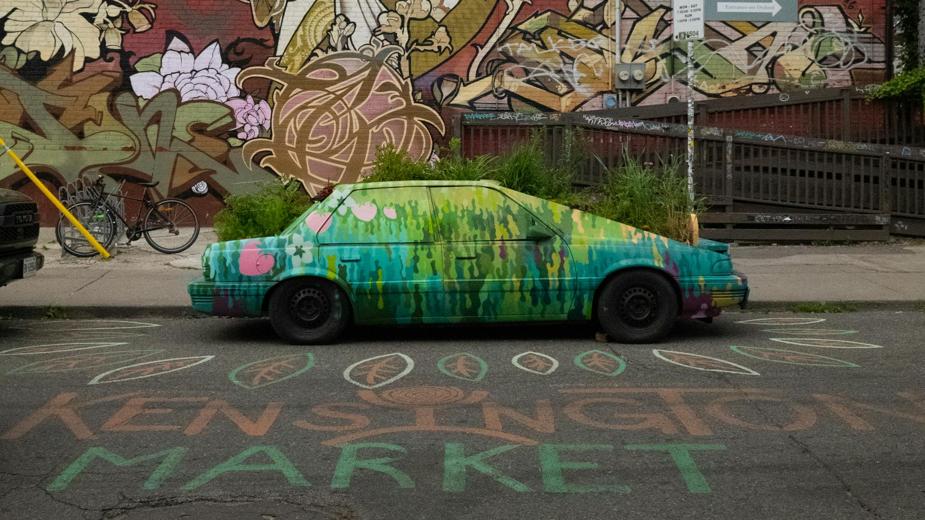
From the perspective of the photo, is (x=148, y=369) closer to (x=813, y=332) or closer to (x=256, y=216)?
(x=256, y=216)

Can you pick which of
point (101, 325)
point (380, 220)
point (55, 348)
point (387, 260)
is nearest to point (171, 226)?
point (101, 325)

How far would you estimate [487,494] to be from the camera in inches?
185

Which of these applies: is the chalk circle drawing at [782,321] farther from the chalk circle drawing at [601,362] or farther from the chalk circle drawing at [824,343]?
the chalk circle drawing at [601,362]

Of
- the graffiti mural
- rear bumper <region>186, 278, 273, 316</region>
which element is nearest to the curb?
rear bumper <region>186, 278, 273, 316</region>

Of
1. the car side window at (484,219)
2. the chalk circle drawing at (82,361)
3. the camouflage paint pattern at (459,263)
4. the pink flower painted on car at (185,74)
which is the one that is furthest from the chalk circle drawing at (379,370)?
the pink flower painted on car at (185,74)

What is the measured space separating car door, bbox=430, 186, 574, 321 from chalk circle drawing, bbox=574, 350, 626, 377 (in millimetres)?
521

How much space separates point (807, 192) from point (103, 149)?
35.4 feet

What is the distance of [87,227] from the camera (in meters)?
13.5

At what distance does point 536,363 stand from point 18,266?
4845 millimetres

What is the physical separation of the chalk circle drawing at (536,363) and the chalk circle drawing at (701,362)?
2.85 feet

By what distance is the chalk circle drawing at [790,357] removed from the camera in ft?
25.0

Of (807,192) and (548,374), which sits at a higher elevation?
(807,192)

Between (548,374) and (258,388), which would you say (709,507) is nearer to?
(548,374)

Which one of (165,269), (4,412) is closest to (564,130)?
(165,269)
